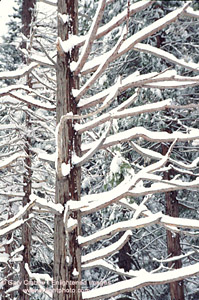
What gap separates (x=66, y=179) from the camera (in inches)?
119

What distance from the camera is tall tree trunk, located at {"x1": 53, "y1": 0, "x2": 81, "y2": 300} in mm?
2840

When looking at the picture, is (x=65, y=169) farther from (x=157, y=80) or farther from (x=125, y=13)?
(x=125, y=13)

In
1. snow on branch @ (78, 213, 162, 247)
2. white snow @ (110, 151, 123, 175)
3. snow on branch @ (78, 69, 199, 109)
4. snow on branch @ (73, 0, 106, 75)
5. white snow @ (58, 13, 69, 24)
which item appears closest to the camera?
snow on branch @ (73, 0, 106, 75)

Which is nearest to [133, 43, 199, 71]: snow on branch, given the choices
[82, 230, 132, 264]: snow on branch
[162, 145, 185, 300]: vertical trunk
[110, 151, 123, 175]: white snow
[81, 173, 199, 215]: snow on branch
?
[81, 173, 199, 215]: snow on branch

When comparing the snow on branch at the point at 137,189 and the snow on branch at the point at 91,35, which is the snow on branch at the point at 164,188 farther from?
the snow on branch at the point at 91,35

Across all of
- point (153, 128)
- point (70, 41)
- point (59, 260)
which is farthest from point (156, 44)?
point (59, 260)

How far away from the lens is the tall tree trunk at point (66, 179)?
2.84m

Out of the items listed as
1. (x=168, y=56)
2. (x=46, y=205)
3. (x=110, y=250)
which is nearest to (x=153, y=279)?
(x=110, y=250)

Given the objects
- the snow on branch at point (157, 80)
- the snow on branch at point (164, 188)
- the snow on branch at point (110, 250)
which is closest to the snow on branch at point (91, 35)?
the snow on branch at point (157, 80)

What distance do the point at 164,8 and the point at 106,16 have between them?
269 cm

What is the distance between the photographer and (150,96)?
10.4 meters

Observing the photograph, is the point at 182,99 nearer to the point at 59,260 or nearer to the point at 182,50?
the point at 182,50

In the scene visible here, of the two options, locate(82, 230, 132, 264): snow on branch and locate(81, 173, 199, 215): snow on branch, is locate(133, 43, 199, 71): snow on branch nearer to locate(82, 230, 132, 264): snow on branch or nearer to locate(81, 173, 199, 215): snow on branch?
locate(81, 173, 199, 215): snow on branch

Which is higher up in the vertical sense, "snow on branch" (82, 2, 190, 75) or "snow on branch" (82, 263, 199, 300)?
"snow on branch" (82, 2, 190, 75)
